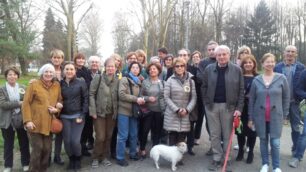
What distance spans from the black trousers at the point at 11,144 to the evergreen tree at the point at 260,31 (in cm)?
5132

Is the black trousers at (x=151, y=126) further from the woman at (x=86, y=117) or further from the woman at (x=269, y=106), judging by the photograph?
the woman at (x=269, y=106)

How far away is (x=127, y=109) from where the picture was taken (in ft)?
20.2

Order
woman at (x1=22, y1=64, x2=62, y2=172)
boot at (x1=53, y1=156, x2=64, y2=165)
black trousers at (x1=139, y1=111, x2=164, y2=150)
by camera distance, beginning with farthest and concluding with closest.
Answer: black trousers at (x1=139, y1=111, x2=164, y2=150), boot at (x1=53, y1=156, x2=64, y2=165), woman at (x1=22, y1=64, x2=62, y2=172)

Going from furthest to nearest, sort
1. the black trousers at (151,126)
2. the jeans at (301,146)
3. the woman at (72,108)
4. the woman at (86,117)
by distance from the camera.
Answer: the woman at (86,117)
the black trousers at (151,126)
the jeans at (301,146)
the woman at (72,108)

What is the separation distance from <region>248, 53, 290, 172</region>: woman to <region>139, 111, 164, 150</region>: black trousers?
1793mm

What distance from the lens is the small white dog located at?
594 cm

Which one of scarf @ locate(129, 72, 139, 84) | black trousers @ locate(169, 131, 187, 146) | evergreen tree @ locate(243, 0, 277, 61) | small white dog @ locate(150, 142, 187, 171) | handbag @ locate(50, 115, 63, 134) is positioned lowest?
small white dog @ locate(150, 142, 187, 171)

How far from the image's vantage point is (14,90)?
18.9ft

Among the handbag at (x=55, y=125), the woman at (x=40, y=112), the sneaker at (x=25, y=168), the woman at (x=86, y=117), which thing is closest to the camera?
the woman at (x=40, y=112)

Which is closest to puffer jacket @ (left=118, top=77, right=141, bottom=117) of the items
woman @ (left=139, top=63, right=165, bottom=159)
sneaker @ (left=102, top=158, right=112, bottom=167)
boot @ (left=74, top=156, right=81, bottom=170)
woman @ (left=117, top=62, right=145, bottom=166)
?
woman @ (left=117, top=62, right=145, bottom=166)

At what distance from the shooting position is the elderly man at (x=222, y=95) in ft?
18.9

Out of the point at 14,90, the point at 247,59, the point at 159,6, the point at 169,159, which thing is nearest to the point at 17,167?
the point at 14,90

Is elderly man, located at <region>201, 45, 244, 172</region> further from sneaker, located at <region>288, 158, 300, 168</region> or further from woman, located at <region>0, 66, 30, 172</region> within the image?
woman, located at <region>0, 66, 30, 172</region>

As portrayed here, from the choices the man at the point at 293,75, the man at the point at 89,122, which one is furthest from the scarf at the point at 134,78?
the man at the point at 293,75
